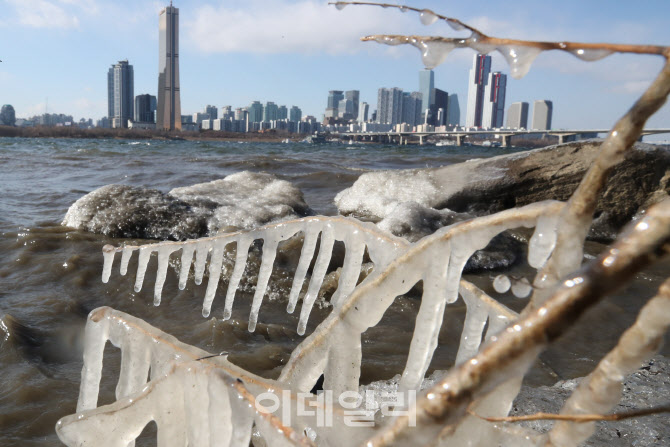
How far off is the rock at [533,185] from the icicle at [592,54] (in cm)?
641

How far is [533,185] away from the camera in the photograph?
7.69 meters

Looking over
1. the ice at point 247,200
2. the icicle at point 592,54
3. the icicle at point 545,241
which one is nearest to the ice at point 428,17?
the icicle at point 592,54

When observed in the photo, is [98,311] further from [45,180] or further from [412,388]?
[45,180]

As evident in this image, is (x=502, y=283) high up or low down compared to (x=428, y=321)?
up

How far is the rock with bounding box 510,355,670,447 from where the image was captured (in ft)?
6.60

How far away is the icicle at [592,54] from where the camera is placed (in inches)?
23.0

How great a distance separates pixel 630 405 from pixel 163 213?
211 inches

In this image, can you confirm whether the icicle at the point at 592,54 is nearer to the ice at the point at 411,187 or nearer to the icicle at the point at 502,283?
the icicle at the point at 502,283

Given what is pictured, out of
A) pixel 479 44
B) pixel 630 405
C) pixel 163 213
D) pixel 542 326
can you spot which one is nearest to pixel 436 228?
pixel 163 213

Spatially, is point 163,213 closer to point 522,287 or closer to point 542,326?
point 522,287

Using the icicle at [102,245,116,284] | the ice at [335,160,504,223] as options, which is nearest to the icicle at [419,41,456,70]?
the icicle at [102,245,116,284]

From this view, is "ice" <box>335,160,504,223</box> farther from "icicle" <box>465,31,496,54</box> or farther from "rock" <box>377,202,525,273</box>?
"icicle" <box>465,31,496,54</box>

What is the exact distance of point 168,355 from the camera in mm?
1094

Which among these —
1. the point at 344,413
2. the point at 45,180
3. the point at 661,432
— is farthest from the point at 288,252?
the point at 45,180
